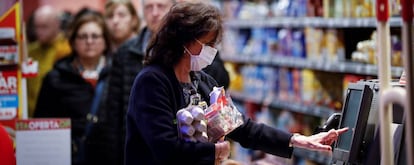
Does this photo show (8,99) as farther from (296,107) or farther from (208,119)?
(296,107)

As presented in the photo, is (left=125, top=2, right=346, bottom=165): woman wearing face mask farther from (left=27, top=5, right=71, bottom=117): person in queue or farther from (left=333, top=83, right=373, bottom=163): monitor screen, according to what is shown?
(left=27, top=5, right=71, bottom=117): person in queue

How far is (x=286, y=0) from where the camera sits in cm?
Answer: 604

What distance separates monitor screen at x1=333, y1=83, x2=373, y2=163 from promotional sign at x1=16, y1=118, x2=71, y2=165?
1.32m

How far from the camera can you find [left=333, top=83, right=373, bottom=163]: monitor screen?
8.37ft

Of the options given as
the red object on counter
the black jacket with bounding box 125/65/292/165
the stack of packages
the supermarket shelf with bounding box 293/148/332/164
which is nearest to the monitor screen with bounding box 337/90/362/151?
the stack of packages

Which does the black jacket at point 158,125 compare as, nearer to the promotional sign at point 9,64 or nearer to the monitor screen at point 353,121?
the monitor screen at point 353,121

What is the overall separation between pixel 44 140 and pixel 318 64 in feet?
8.45

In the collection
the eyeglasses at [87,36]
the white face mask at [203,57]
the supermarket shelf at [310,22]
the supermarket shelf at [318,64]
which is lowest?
the supermarket shelf at [318,64]

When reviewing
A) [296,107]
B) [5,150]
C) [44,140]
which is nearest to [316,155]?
[296,107]

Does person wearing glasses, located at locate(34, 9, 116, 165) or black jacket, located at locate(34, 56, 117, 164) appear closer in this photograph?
person wearing glasses, located at locate(34, 9, 116, 165)

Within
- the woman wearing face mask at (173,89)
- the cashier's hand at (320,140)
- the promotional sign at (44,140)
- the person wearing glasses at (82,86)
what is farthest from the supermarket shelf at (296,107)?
the woman wearing face mask at (173,89)

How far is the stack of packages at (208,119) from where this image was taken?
246 cm

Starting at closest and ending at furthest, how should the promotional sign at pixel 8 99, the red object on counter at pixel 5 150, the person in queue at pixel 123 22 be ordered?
the red object on counter at pixel 5 150 → the promotional sign at pixel 8 99 → the person in queue at pixel 123 22

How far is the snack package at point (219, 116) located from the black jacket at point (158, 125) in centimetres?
9
